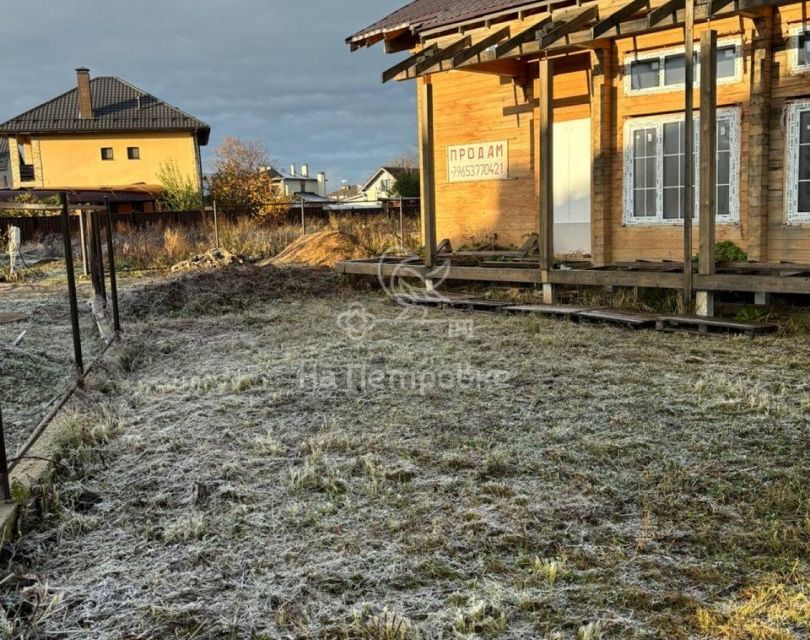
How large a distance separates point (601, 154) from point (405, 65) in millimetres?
3139

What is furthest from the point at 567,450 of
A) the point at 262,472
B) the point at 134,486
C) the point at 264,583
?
the point at 134,486

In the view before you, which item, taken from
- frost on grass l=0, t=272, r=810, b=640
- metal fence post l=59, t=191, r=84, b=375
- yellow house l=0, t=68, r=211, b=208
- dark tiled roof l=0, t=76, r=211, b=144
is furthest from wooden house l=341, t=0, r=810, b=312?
dark tiled roof l=0, t=76, r=211, b=144

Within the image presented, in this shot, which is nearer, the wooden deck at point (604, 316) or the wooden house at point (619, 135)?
the wooden deck at point (604, 316)

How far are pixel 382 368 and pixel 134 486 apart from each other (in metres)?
2.97

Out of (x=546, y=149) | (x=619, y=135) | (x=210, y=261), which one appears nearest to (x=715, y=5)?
(x=546, y=149)

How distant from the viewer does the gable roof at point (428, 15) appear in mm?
11320

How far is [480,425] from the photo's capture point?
485 cm

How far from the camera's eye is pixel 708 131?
779 cm

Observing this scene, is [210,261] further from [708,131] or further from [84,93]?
[84,93]

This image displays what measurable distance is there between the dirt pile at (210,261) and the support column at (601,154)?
324 inches

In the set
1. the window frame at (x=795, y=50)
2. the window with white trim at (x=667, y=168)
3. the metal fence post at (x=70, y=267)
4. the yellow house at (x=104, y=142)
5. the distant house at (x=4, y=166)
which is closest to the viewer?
the metal fence post at (x=70, y=267)

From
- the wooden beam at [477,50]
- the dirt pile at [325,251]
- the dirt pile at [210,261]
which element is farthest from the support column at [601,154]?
the dirt pile at [210,261]

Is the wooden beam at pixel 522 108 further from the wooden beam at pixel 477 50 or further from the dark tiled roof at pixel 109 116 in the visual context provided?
the dark tiled roof at pixel 109 116

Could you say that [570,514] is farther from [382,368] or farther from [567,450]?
[382,368]
